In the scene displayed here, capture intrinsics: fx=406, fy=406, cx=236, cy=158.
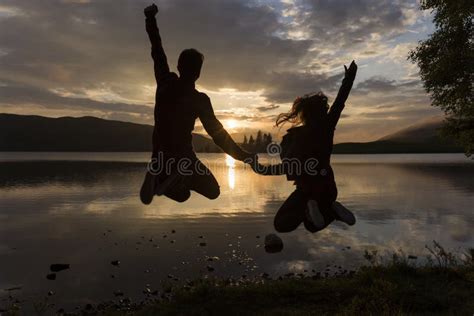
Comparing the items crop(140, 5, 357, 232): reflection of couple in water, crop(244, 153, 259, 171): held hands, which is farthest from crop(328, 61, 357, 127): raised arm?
crop(244, 153, 259, 171): held hands

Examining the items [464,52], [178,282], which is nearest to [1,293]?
[178,282]

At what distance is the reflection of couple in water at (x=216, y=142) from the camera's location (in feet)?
17.6

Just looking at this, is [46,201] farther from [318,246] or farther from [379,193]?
[379,193]

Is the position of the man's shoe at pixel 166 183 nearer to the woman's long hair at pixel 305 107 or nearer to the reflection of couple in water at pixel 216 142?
the reflection of couple in water at pixel 216 142

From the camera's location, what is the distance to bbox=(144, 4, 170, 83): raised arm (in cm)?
532

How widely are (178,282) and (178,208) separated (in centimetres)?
3259

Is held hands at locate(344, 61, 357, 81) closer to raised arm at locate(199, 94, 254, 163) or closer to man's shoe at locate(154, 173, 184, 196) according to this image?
raised arm at locate(199, 94, 254, 163)

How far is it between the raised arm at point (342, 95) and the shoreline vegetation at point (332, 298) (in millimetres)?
11672

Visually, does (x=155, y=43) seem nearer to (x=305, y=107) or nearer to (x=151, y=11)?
(x=151, y=11)

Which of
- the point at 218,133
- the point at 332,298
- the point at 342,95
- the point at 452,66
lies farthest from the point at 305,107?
the point at 452,66

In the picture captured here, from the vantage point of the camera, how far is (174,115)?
5406mm

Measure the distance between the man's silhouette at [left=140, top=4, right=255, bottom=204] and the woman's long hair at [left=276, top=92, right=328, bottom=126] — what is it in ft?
3.22

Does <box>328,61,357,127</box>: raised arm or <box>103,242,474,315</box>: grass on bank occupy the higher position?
<box>328,61,357,127</box>: raised arm

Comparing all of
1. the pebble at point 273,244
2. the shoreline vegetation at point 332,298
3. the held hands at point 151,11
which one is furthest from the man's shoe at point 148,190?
the pebble at point 273,244
